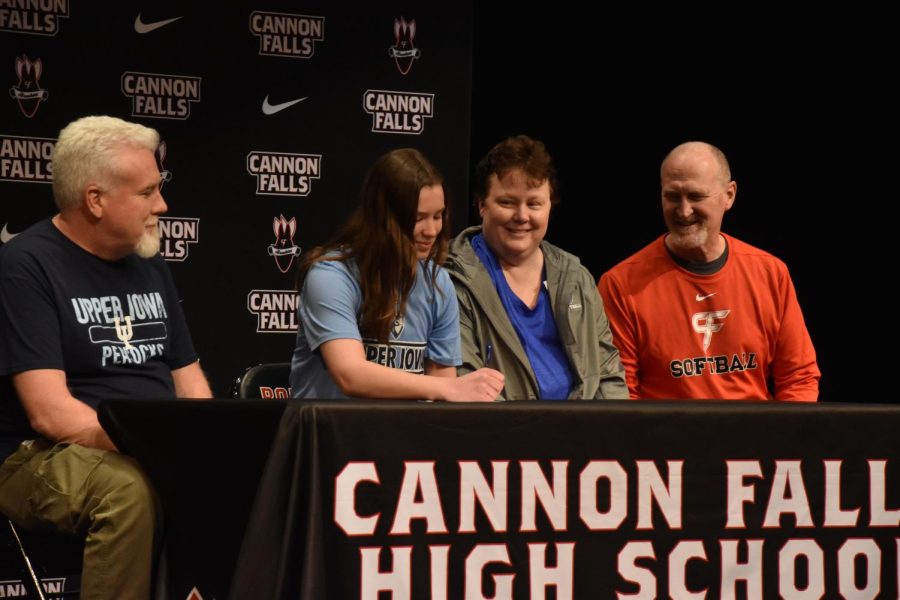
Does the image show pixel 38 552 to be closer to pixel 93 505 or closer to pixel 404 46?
pixel 93 505

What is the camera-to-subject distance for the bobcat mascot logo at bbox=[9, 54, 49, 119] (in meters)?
4.22

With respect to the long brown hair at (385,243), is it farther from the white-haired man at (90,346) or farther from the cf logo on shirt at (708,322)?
the cf logo on shirt at (708,322)

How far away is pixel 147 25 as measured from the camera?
14.5 ft

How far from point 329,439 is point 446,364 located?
39.4 inches

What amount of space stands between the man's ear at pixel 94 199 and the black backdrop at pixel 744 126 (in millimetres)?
2917

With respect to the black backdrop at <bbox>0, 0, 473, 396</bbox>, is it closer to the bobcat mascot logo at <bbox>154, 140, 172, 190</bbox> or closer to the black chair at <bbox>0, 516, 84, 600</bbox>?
the bobcat mascot logo at <bbox>154, 140, 172, 190</bbox>

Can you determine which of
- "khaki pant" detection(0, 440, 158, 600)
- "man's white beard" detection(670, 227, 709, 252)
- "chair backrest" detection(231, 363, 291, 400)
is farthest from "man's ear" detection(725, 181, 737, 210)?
"khaki pant" detection(0, 440, 158, 600)

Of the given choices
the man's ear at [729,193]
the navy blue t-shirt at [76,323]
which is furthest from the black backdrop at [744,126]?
the navy blue t-shirt at [76,323]

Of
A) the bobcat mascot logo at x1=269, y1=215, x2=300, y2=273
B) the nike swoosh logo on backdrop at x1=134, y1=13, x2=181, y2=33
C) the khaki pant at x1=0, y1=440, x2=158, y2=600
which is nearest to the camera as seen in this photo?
the khaki pant at x1=0, y1=440, x2=158, y2=600

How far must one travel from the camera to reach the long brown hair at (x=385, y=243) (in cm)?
271

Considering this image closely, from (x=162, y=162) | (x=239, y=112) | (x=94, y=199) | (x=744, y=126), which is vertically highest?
(x=744, y=126)

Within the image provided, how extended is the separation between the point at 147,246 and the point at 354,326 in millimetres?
541

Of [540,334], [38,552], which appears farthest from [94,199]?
[540,334]

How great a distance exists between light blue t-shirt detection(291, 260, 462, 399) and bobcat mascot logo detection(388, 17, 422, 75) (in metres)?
2.00
